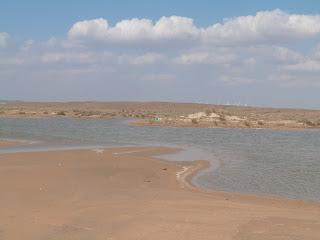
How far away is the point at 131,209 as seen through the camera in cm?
1259

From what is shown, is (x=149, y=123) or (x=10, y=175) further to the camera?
(x=149, y=123)

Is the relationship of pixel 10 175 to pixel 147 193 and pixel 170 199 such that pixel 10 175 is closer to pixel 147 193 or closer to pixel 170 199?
pixel 147 193

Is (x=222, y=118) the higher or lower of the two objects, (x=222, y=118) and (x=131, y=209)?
the higher

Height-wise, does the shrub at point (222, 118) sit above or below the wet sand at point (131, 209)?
above

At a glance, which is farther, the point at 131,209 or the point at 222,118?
the point at 222,118

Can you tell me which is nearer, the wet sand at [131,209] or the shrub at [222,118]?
the wet sand at [131,209]

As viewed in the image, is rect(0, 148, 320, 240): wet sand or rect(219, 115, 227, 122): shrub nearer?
rect(0, 148, 320, 240): wet sand

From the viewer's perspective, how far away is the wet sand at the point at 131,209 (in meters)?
10.2

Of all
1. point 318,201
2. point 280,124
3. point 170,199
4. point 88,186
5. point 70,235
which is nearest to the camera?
point 70,235

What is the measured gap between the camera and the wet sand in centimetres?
1017

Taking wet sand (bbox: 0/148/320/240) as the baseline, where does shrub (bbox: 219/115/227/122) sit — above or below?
above

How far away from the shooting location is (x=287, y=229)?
10.6 m

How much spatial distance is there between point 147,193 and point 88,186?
2.28m

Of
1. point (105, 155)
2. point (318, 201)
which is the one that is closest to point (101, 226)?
point (318, 201)
